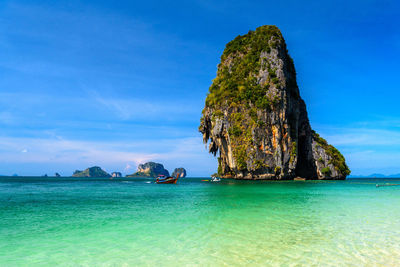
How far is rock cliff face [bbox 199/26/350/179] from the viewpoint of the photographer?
46.9 meters

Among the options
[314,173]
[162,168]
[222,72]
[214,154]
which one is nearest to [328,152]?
[314,173]

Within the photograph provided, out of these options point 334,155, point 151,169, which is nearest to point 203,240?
point 334,155

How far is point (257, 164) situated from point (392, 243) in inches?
1573

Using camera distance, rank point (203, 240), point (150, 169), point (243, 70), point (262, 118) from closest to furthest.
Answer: point (203, 240)
point (262, 118)
point (243, 70)
point (150, 169)

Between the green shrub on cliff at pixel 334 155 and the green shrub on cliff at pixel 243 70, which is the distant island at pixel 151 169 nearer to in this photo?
the green shrub on cliff at pixel 334 155

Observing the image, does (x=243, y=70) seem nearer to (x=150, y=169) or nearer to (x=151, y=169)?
(x=151, y=169)

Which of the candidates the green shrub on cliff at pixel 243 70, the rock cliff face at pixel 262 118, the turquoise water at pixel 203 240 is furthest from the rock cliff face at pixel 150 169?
the turquoise water at pixel 203 240

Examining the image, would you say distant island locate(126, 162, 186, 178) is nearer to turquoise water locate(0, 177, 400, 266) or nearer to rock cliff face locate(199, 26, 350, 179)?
rock cliff face locate(199, 26, 350, 179)

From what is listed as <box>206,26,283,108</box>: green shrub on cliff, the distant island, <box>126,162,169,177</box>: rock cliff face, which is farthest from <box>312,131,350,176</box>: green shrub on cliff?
<box>126,162,169,177</box>: rock cliff face

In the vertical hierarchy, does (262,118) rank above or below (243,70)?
below

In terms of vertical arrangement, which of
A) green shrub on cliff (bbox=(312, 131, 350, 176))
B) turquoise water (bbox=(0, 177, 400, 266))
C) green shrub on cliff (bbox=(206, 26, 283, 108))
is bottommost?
turquoise water (bbox=(0, 177, 400, 266))

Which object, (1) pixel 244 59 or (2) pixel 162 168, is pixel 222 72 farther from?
(2) pixel 162 168

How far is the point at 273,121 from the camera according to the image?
154ft

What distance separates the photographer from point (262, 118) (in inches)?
1852
